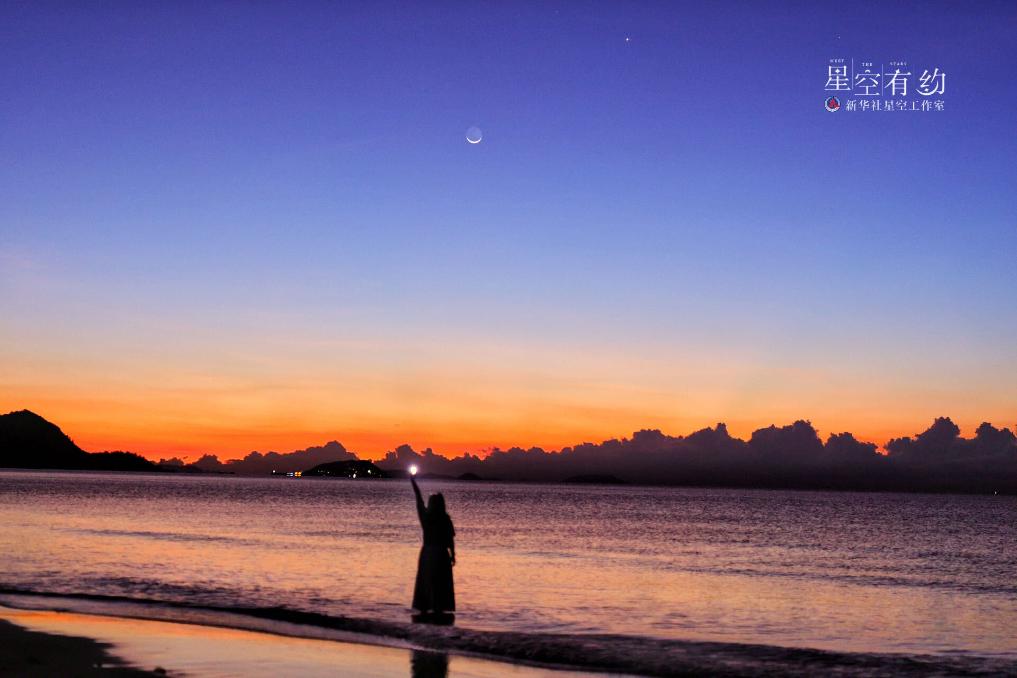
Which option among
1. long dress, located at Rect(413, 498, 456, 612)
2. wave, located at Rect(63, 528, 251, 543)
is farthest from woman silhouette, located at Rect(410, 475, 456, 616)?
wave, located at Rect(63, 528, 251, 543)

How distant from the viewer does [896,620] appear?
2894 centimetres

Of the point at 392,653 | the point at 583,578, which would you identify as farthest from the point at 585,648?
the point at 583,578

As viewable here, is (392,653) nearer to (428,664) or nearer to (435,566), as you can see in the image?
(428,664)

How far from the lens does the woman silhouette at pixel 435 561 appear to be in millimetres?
23781

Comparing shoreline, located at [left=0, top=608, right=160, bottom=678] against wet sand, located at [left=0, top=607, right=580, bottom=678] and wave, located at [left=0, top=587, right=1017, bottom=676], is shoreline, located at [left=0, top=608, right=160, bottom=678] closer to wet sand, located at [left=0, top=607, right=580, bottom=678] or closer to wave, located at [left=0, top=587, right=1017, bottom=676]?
wet sand, located at [left=0, top=607, right=580, bottom=678]

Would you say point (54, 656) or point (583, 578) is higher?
point (54, 656)

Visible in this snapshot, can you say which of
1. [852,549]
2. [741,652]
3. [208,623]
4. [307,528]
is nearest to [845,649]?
[741,652]

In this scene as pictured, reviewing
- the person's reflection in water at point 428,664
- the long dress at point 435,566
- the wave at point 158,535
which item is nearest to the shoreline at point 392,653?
the person's reflection in water at point 428,664

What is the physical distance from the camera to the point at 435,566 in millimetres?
24000

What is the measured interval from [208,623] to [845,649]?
605 inches

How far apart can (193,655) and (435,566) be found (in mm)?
7389

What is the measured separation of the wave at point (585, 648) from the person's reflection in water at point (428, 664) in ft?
2.63

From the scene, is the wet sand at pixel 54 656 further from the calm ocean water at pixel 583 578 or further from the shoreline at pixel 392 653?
the calm ocean water at pixel 583 578

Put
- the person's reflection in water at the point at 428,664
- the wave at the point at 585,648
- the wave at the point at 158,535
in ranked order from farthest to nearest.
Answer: the wave at the point at 158,535 → the wave at the point at 585,648 → the person's reflection in water at the point at 428,664
